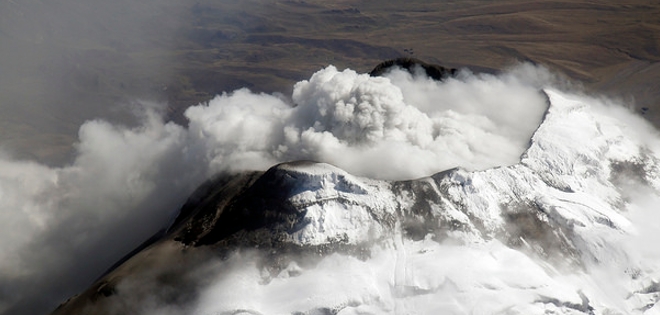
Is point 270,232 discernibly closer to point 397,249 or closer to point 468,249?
point 397,249

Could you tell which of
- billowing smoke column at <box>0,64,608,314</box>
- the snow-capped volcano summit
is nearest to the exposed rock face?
billowing smoke column at <box>0,64,608,314</box>

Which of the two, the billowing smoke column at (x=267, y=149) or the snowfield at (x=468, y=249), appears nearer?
the snowfield at (x=468, y=249)

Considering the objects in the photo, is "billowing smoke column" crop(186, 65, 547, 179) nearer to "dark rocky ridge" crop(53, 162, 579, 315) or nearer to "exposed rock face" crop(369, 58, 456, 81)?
"dark rocky ridge" crop(53, 162, 579, 315)

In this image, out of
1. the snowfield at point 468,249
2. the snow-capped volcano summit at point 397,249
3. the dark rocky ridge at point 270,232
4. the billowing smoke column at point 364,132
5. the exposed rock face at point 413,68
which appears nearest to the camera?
the snowfield at point 468,249

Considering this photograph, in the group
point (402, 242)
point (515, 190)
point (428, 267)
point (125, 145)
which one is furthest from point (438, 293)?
point (125, 145)

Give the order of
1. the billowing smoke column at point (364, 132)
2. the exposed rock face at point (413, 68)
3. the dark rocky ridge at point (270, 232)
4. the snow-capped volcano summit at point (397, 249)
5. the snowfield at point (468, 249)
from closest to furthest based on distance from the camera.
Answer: the snowfield at point (468, 249)
the snow-capped volcano summit at point (397, 249)
the dark rocky ridge at point (270, 232)
the billowing smoke column at point (364, 132)
the exposed rock face at point (413, 68)

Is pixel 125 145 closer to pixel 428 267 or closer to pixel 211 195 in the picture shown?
pixel 211 195

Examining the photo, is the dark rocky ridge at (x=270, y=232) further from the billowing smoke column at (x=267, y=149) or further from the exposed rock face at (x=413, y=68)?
the exposed rock face at (x=413, y=68)

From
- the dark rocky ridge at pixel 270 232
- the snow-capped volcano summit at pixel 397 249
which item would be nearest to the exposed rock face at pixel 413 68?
the snow-capped volcano summit at pixel 397 249
